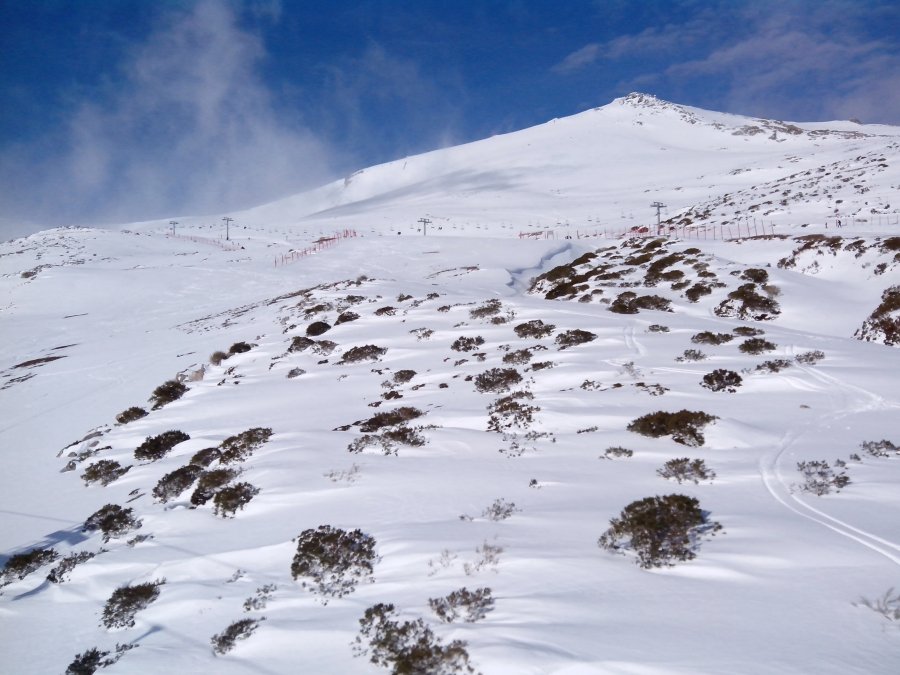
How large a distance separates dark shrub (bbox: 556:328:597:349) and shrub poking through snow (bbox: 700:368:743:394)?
427cm

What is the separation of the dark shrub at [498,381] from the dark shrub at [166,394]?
9.96m

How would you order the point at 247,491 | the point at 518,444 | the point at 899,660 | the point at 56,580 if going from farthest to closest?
the point at 518,444 → the point at 247,491 → the point at 56,580 → the point at 899,660

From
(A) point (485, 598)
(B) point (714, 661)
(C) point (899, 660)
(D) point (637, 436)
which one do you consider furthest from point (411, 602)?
(D) point (637, 436)

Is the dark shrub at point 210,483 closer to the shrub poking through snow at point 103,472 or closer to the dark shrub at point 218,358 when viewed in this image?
the shrub poking through snow at point 103,472

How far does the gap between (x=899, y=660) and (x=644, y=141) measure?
166 m

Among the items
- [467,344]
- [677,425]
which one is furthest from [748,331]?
[467,344]

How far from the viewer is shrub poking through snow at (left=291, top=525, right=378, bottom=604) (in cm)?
568

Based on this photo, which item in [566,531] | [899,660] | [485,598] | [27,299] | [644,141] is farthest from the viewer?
[644,141]

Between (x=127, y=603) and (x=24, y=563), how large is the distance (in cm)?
284

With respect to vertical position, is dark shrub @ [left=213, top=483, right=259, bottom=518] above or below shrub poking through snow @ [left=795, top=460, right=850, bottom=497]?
below

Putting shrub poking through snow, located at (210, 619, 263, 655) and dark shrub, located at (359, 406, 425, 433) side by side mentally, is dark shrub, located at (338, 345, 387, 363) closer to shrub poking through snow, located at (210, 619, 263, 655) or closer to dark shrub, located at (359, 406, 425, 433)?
dark shrub, located at (359, 406, 425, 433)

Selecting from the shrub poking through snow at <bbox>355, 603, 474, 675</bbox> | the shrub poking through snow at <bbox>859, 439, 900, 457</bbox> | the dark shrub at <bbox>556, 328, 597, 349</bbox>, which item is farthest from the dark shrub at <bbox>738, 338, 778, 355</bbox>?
the shrub poking through snow at <bbox>355, 603, 474, 675</bbox>

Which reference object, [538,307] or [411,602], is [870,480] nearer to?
[411,602]

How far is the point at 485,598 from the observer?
4.82 m
